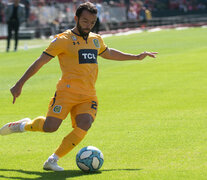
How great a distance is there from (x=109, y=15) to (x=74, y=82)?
42.4 metres

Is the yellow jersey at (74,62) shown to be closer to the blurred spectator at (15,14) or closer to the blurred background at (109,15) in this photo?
the blurred spectator at (15,14)

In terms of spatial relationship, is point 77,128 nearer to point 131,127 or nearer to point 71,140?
point 71,140

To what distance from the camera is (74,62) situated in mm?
7137

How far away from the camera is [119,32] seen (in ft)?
153

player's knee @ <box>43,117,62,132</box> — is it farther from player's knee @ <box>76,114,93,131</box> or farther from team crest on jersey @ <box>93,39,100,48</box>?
team crest on jersey @ <box>93,39,100,48</box>

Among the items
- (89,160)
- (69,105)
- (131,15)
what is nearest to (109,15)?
(131,15)

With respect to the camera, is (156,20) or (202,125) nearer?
(202,125)

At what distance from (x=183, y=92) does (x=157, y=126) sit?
435 cm

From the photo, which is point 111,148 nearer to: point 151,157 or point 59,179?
point 151,157

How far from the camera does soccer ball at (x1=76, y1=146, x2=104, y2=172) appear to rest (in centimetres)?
680

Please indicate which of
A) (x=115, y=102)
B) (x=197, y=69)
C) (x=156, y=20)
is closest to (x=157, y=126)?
(x=115, y=102)

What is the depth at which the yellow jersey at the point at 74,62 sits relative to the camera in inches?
279

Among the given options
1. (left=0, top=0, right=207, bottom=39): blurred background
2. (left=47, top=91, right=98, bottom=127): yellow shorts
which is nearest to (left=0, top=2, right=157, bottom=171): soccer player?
(left=47, top=91, right=98, bottom=127): yellow shorts

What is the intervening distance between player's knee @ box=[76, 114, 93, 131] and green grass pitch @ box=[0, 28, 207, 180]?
0.54 metres
